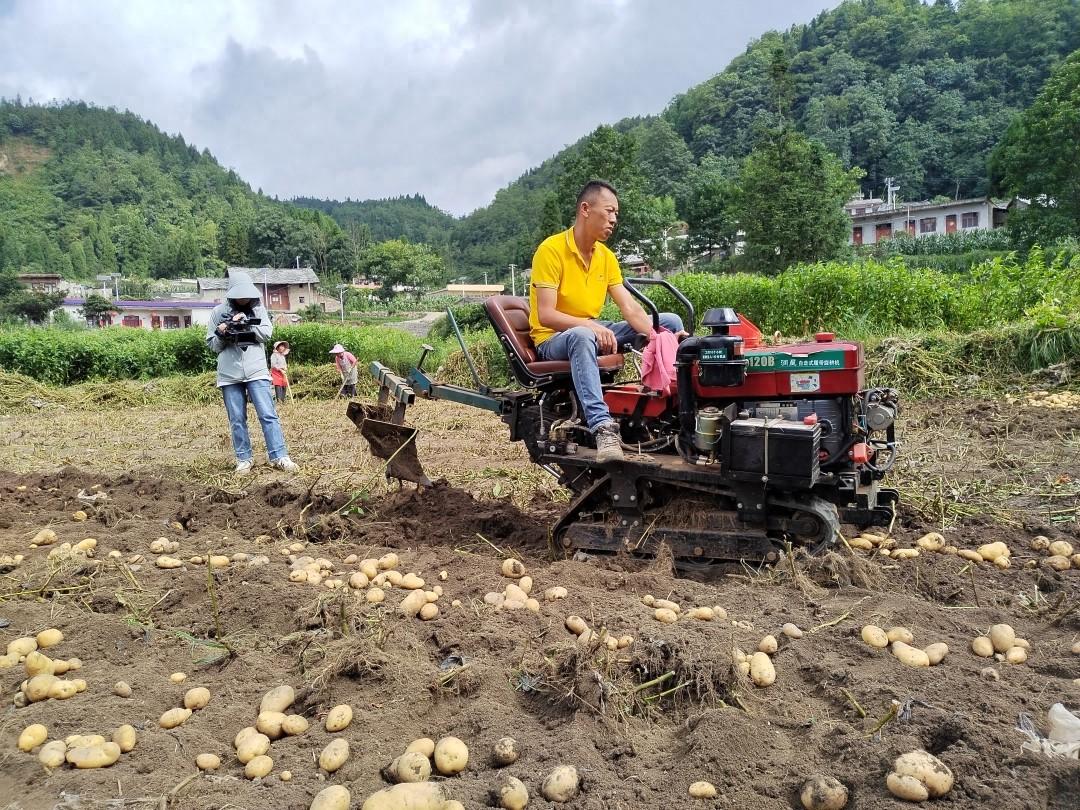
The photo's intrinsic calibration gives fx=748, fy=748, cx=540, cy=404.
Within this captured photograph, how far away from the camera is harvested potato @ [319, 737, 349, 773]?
2.45 metres

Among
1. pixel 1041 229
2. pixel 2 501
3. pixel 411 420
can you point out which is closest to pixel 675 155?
pixel 1041 229

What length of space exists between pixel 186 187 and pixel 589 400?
162m

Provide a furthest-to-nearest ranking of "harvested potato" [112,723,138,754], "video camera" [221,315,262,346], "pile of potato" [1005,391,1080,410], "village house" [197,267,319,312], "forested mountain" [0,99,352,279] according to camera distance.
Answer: "forested mountain" [0,99,352,279], "village house" [197,267,319,312], "pile of potato" [1005,391,1080,410], "video camera" [221,315,262,346], "harvested potato" [112,723,138,754]

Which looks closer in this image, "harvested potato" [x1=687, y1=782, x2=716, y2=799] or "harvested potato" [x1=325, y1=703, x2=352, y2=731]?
"harvested potato" [x1=687, y1=782, x2=716, y2=799]

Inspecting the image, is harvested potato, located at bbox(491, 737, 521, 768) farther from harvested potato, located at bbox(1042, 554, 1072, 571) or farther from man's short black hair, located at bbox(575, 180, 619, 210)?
man's short black hair, located at bbox(575, 180, 619, 210)

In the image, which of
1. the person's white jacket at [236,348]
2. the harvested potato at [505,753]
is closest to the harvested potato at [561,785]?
the harvested potato at [505,753]

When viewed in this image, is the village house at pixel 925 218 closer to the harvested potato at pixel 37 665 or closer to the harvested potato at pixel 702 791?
the harvested potato at pixel 702 791

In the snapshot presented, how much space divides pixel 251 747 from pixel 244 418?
5.87 metres

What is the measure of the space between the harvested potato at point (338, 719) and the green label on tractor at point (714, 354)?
8.33 feet

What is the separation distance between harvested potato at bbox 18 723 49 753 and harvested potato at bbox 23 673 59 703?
27cm

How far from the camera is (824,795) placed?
2080 millimetres

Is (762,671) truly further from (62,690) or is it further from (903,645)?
(62,690)

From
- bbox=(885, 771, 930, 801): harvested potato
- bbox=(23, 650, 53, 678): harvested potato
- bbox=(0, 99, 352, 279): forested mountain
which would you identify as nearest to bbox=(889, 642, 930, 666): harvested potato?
bbox=(885, 771, 930, 801): harvested potato

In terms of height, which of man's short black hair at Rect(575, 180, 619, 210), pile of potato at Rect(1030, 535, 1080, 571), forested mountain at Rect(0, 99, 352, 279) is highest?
forested mountain at Rect(0, 99, 352, 279)
